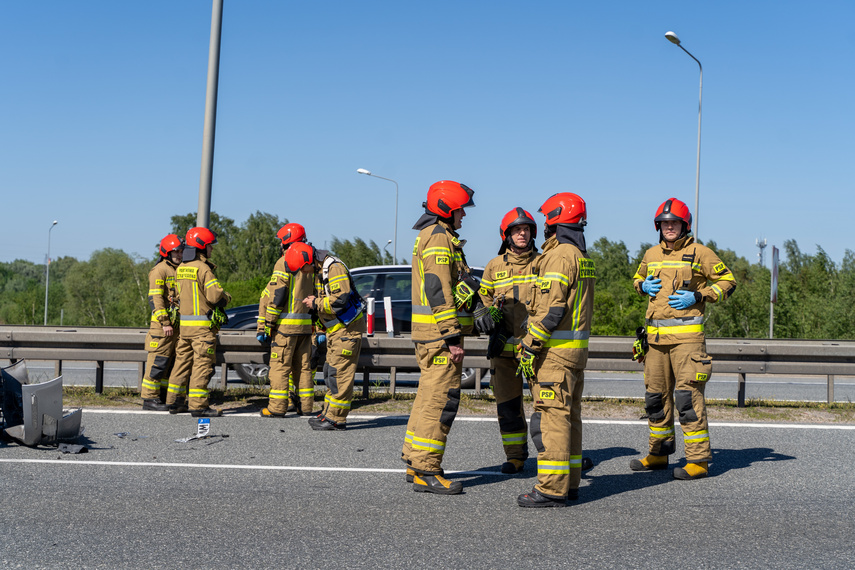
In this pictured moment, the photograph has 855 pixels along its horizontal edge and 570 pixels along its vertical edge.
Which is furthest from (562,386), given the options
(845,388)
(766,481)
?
(845,388)

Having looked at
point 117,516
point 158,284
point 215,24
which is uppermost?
point 215,24

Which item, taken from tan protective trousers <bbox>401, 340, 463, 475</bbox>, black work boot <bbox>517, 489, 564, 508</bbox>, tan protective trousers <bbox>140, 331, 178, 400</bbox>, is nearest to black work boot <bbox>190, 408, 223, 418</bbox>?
tan protective trousers <bbox>140, 331, 178, 400</bbox>

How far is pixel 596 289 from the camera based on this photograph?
59.3 meters

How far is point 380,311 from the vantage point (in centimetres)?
1196

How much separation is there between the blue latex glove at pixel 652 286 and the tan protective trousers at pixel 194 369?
189 inches

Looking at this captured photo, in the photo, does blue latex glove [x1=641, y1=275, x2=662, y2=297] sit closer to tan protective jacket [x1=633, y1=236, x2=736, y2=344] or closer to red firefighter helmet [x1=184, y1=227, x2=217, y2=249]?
tan protective jacket [x1=633, y1=236, x2=736, y2=344]

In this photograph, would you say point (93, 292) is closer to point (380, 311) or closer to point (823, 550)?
point (380, 311)

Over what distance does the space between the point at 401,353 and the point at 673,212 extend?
4.52 m

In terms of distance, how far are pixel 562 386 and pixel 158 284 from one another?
18.9 feet

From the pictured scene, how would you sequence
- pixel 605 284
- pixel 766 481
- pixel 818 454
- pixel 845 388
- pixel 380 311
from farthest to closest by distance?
pixel 605 284, pixel 845 388, pixel 380 311, pixel 818 454, pixel 766 481

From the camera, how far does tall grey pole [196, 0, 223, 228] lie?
400 inches

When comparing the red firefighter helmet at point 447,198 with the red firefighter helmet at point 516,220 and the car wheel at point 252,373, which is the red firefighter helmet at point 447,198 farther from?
the car wheel at point 252,373

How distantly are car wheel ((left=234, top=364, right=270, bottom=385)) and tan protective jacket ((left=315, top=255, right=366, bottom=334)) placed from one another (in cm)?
356

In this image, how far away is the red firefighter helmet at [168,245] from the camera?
9438 mm
